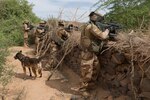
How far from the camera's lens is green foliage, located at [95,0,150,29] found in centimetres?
1092

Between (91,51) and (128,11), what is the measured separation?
2.91m

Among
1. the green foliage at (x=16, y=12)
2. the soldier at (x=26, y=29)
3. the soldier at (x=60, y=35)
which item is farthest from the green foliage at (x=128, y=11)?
the green foliage at (x=16, y=12)

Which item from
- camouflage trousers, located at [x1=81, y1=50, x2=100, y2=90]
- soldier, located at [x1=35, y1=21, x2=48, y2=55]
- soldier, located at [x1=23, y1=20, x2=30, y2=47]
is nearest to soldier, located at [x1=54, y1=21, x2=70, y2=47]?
soldier, located at [x1=35, y1=21, x2=48, y2=55]

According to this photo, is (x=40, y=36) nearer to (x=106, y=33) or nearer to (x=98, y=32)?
(x=98, y=32)

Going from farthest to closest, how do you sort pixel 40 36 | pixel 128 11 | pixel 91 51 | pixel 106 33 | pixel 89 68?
pixel 40 36 < pixel 128 11 < pixel 89 68 < pixel 91 51 < pixel 106 33

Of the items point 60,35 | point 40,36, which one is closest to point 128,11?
point 60,35

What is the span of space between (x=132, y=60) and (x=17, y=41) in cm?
1107

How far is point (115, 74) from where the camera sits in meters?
8.95

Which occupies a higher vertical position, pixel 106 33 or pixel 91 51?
pixel 106 33

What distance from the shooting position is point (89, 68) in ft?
30.1

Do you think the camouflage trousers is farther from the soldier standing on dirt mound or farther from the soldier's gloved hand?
the soldier's gloved hand

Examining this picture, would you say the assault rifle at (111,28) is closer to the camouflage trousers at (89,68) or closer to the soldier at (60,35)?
the camouflage trousers at (89,68)

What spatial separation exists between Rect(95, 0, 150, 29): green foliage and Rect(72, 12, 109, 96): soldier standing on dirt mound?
2.02m

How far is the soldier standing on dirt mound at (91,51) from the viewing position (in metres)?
8.77
